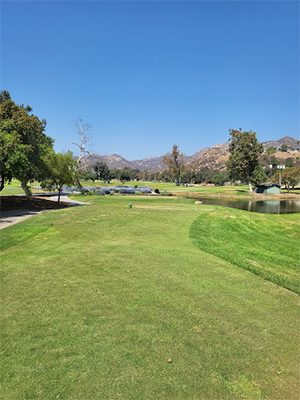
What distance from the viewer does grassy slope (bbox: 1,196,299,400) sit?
3197 millimetres

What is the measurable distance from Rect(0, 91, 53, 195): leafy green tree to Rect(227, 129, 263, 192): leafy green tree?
2143 inches

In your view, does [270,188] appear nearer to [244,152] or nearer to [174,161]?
[244,152]

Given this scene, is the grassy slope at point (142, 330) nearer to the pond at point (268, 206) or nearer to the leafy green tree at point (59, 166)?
the leafy green tree at point (59, 166)

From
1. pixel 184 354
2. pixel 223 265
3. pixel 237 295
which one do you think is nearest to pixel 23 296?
pixel 184 354

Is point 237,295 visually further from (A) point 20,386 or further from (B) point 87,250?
(B) point 87,250

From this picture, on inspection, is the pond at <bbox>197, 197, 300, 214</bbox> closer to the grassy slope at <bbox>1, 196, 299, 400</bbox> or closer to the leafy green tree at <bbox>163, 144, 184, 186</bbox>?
the grassy slope at <bbox>1, 196, 299, 400</bbox>

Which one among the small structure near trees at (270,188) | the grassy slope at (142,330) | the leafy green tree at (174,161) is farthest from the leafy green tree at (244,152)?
the grassy slope at (142,330)

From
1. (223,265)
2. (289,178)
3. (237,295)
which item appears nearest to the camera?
(237,295)

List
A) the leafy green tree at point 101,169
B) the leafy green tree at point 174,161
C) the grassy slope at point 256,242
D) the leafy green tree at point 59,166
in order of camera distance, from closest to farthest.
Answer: the grassy slope at point 256,242 < the leafy green tree at point 59,166 < the leafy green tree at point 101,169 < the leafy green tree at point 174,161

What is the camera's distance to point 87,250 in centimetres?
934

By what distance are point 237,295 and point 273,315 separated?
0.96 metres

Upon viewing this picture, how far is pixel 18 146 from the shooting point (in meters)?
19.8

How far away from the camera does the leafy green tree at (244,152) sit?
68.4 m

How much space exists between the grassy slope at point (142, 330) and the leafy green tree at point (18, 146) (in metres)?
13.6
